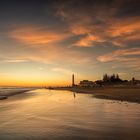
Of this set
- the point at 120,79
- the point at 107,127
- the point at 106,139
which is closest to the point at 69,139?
the point at 106,139

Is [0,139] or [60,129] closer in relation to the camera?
[0,139]

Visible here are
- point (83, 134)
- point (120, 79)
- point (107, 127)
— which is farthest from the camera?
point (120, 79)

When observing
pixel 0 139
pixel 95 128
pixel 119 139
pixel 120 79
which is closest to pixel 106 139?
pixel 119 139

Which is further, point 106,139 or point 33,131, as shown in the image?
point 33,131

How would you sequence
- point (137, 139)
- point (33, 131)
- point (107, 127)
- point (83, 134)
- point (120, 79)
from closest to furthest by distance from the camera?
1. point (137, 139)
2. point (83, 134)
3. point (33, 131)
4. point (107, 127)
5. point (120, 79)

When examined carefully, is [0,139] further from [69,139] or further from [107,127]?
[107,127]

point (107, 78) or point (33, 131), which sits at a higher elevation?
point (107, 78)

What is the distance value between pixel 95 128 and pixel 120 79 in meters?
184

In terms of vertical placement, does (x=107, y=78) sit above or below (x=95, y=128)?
above

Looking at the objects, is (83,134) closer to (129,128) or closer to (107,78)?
(129,128)

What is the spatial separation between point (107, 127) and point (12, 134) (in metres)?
5.12

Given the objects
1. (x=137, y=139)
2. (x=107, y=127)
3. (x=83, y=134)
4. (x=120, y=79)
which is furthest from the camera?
(x=120, y=79)

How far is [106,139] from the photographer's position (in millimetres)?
9547

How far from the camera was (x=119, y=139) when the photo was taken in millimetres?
9531
